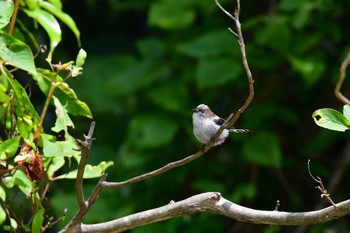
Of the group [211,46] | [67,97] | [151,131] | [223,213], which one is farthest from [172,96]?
[223,213]

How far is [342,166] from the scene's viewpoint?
4559 mm

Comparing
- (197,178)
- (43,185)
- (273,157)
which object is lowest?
(197,178)

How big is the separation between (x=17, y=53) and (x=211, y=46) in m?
2.35

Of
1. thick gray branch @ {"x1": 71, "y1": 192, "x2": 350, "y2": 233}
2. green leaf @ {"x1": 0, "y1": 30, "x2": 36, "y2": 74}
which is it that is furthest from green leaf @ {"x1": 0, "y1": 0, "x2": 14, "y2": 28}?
thick gray branch @ {"x1": 71, "y1": 192, "x2": 350, "y2": 233}

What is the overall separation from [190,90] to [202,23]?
0.48 metres

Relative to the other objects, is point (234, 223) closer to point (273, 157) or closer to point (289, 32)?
point (273, 157)

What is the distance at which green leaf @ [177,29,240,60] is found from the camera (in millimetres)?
4281

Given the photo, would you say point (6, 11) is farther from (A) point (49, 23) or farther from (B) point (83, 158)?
(B) point (83, 158)

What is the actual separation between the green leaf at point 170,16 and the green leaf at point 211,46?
15cm

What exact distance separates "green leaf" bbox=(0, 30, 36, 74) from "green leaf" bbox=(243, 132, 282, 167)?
7.99ft

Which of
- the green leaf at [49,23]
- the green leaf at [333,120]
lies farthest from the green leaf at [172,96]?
the green leaf at [333,120]

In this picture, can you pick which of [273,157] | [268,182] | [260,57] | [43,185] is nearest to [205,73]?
[260,57]

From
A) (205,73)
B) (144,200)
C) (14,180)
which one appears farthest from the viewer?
(144,200)

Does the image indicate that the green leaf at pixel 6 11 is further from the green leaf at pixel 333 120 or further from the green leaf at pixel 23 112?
the green leaf at pixel 333 120
